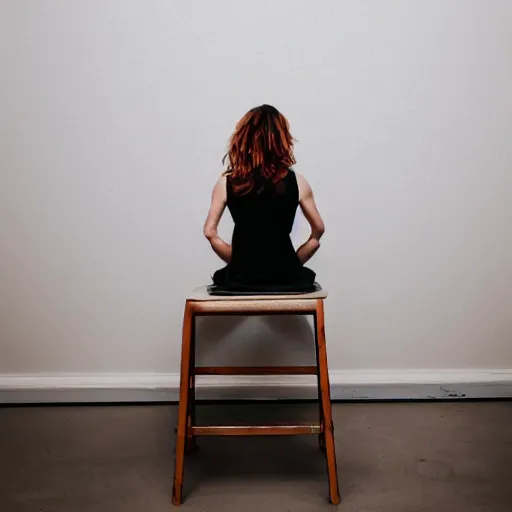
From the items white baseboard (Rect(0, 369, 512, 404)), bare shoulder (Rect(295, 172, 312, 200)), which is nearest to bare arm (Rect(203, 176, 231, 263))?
bare shoulder (Rect(295, 172, 312, 200))

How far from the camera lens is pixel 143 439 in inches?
67.6

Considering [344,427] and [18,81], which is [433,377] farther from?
[18,81]

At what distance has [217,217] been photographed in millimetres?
1697

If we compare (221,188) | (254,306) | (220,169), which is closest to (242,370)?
(254,306)

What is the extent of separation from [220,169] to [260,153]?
46cm

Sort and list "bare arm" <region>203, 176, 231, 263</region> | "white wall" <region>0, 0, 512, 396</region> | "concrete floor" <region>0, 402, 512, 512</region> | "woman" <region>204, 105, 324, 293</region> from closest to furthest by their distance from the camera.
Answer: "concrete floor" <region>0, 402, 512, 512</region>, "woman" <region>204, 105, 324, 293</region>, "bare arm" <region>203, 176, 231, 263</region>, "white wall" <region>0, 0, 512, 396</region>

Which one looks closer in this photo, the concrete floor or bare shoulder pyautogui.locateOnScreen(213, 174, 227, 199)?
the concrete floor

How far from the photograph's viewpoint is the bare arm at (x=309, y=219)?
1681 millimetres

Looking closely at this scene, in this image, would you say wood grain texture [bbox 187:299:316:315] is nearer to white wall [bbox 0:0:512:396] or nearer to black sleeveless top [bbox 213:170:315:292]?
black sleeveless top [bbox 213:170:315:292]

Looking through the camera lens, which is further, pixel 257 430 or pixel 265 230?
pixel 265 230

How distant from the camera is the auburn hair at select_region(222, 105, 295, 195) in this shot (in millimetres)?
1559

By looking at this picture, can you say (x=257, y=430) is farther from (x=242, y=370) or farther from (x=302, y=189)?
(x=302, y=189)

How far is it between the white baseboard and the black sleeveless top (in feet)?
2.02

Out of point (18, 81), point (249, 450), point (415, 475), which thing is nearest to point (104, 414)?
point (249, 450)
